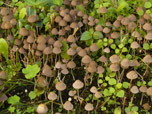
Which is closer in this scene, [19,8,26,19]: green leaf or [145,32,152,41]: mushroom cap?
[145,32,152,41]: mushroom cap

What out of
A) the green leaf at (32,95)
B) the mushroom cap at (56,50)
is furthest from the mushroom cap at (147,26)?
the green leaf at (32,95)

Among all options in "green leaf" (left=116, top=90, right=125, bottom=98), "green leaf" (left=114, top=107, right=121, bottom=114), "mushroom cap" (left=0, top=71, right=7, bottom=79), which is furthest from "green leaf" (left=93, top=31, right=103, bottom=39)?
"mushroom cap" (left=0, top=71, right=7, bottom=79)

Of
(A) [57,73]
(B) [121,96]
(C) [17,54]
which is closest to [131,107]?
(B) [121,96]

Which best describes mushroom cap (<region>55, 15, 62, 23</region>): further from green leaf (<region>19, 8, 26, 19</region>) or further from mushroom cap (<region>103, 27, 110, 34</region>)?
mushroom cap (<region>103, 27, 110, 34</region>)

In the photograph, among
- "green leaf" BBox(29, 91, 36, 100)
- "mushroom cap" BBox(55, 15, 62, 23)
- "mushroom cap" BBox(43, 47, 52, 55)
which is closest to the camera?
"green leaf" BBox(29, 91, 36, 100)

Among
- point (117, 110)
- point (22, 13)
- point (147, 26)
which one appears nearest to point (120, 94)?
point (117, 110)

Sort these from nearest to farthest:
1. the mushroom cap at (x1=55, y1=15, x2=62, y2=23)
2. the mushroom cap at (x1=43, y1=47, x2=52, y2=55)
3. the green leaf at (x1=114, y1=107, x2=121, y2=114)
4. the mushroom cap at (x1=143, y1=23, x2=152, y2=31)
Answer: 1. the green leaf at (x1=114, y1=107, x2=121, y2=114)
2. the mushroom cap at (x1=43, y1=47, x2=52, y2=55)
3. the mushroom cap at (x1=143, y1=23, x2=152, y2=31)
4. the mushroom cap at (x1=55, y1=15, x2=62, y2=23)

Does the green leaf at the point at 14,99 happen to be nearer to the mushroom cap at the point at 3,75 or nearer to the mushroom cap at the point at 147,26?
the mushroom cap at the point at 3,75

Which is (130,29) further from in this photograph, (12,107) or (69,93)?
(12,107)
